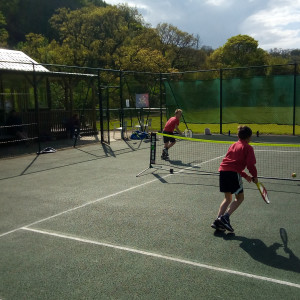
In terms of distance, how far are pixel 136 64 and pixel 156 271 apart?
33.8 metres

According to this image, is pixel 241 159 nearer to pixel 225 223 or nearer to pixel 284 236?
pixel 225 223

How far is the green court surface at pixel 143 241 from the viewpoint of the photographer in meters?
3.94

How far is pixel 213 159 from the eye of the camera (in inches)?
464

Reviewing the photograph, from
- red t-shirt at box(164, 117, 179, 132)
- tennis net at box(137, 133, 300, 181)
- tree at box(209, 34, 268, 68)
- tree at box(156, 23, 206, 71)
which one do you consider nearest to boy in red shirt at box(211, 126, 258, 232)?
tennis net at box(137, 133, 300, 181)

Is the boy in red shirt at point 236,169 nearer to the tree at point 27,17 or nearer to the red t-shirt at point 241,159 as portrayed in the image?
the red t-shirt at point 241,159

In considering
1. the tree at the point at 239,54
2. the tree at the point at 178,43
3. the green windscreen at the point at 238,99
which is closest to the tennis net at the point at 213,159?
the green windscreen at the point at 238,99

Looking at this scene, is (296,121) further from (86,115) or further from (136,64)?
(136,64)

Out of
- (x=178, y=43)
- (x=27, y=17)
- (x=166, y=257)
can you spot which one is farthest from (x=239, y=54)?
(x=166, y=257)

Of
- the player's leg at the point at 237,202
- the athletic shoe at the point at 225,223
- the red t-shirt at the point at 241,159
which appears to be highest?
the red t-shirt at the point at 241,159

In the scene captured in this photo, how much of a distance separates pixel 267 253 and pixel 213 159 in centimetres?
712

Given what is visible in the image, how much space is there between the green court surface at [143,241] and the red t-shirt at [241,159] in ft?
3.07

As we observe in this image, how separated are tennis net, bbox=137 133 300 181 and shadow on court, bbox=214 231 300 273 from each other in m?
3.48

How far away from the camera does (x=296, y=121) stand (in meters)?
17.1

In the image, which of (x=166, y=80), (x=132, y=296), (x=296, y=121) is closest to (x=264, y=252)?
(x=132, y=296)
